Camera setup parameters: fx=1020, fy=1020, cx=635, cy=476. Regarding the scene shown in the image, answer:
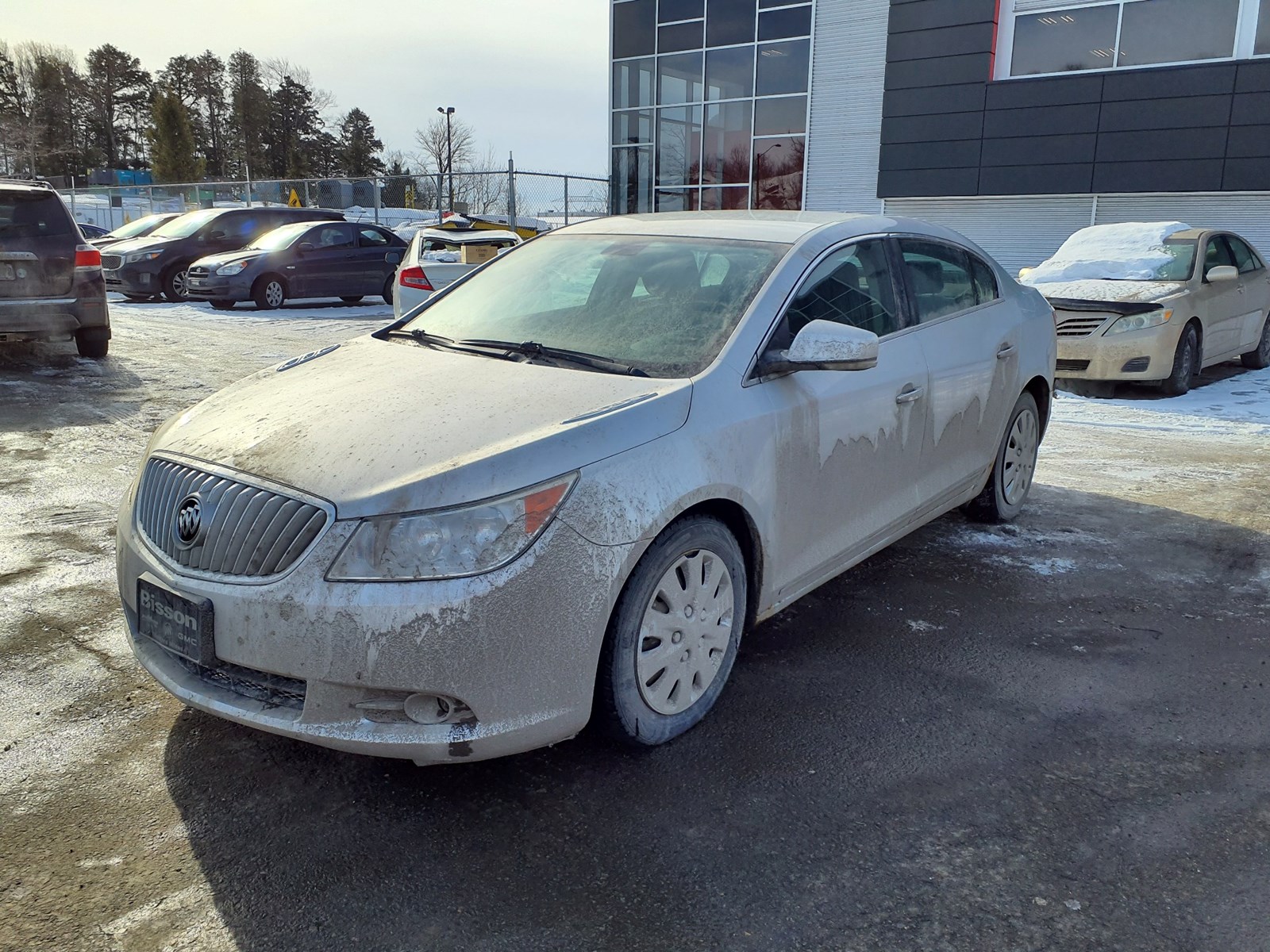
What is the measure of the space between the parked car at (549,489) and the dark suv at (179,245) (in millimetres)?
15741

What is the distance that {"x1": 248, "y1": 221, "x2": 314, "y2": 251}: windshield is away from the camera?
17062 mm

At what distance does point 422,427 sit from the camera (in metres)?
2.88

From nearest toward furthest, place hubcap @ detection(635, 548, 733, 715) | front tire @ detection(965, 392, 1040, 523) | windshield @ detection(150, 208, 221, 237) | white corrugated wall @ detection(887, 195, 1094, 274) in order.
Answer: hubcap @ detection(635, 548, 733, 715)
front tire @ detection(965, 392, 1040, 523)
windshield @ detection(150, 208, 221, 237)
white corrugated wall @ detection(887, 195, 1094, 274)

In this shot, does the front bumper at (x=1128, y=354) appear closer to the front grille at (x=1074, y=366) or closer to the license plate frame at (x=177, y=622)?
the front grille at (x=1074, y=366)

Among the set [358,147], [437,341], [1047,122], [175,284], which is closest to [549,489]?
[437,341]


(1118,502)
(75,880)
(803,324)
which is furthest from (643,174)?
(75,880)

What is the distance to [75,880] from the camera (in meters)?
2.47

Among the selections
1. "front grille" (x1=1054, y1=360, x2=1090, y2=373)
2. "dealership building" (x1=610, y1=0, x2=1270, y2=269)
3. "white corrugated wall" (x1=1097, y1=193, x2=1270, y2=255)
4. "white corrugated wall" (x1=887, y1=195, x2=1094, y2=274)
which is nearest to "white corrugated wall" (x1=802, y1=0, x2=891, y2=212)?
"dealership building" (x1=610, y1=0, x2=1270, y2=269)

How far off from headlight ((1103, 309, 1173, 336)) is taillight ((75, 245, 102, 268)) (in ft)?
31.4

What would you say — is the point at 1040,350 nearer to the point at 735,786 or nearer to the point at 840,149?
the point at 735,786

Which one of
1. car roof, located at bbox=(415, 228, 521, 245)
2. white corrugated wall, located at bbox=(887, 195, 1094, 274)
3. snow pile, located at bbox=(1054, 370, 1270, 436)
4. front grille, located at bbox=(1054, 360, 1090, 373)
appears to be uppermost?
white corrugated wall, located at bbox=(887, 195, 1094, 274)

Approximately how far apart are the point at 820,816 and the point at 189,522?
1904 mm

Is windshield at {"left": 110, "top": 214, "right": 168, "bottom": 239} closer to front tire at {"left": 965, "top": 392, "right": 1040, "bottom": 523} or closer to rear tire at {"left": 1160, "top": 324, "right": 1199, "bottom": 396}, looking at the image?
rear tire at {"left": 1160, "top": 324, "right": 1199, "bottom": 396}

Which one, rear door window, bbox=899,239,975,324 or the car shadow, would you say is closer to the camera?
the car shadow
